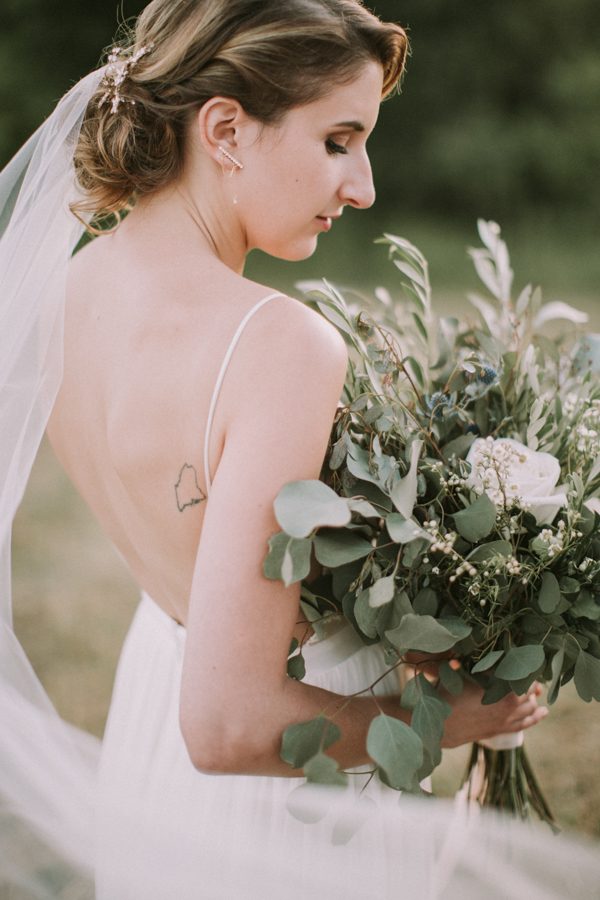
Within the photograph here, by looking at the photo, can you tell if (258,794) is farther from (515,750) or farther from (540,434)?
(540,434)

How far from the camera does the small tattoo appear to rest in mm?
1316

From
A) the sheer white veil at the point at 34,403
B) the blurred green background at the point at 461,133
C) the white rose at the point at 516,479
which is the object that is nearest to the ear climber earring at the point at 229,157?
the sheer white veil at the point at 34,403

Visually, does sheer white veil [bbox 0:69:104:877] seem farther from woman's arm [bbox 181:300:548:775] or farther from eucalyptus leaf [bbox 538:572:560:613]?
eucalyptus leaf [bbox 538:572:560:613]

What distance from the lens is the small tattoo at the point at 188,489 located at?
1.32 m

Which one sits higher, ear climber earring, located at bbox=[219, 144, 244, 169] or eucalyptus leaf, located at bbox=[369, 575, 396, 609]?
ear climber earring, located at bbox=[219, 144, 244, 169]

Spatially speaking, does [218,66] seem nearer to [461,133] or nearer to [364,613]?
[364,613]

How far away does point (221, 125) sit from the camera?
1.44 m

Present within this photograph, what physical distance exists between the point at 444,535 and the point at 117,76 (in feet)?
3.17

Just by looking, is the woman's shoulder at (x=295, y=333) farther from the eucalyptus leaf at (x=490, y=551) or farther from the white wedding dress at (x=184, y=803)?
the eucalyptus leaf at (x=490, y=551)

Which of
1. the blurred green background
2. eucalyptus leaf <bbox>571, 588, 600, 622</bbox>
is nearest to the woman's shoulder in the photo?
eucalyptus leaf <bbox>571, 588, 600, 622</bbox>

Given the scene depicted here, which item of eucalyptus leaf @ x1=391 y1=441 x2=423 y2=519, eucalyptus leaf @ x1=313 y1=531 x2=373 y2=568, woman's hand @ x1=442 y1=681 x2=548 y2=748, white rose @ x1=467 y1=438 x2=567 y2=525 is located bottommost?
woman's hand @ x1=442 y1=681 x2=548 y2=748

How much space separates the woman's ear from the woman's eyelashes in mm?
137

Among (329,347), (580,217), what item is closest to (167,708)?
(329,347)

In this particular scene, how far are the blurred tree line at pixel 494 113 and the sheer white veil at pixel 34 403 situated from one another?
11.9 meters
